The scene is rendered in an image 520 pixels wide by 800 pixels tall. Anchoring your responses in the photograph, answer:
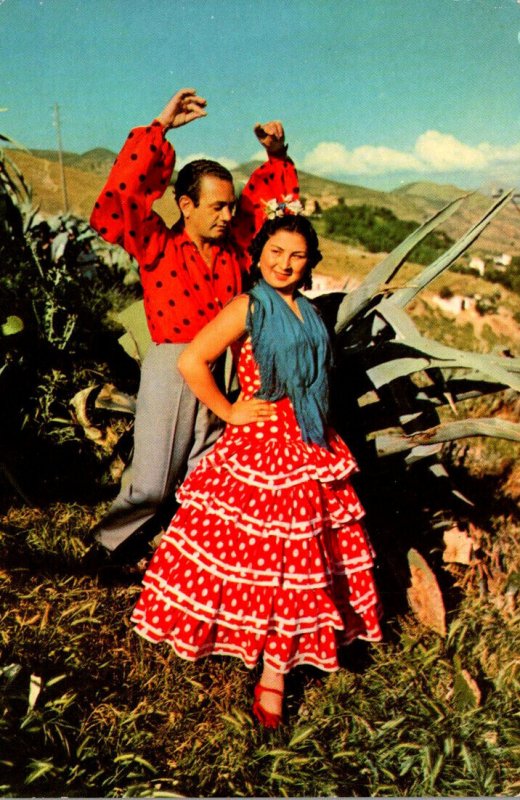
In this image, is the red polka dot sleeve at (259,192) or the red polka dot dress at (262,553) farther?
the red polka dot sleeve at (259,192)

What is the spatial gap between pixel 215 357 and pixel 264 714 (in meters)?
1.03

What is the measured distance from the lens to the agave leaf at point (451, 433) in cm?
211

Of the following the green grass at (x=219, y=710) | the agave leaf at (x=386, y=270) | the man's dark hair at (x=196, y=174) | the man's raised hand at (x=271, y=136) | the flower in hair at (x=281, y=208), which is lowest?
the green grass at (x=219, y=710)

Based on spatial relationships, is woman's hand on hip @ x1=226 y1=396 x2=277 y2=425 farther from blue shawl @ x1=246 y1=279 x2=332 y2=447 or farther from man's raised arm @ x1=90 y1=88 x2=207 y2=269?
man's raised arm @ x1=90 y1=88 x2=207 y2=269

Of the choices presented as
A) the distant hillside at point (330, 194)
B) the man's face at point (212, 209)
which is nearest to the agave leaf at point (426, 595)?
the man's face at point (212, 209)

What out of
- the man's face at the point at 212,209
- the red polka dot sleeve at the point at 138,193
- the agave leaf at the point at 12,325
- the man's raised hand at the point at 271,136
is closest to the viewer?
the red polka dot sleeve at the point at 138,193

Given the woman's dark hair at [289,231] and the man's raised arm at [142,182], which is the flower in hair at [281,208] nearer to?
the woman's dark hair at [289,231]

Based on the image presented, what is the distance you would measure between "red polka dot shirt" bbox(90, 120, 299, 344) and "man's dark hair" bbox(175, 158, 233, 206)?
0.18ft

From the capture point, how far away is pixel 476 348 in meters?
5.02

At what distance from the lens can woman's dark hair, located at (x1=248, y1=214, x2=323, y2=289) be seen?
1910 millimetres

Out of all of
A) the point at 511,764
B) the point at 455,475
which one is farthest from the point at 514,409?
the point at 511,764

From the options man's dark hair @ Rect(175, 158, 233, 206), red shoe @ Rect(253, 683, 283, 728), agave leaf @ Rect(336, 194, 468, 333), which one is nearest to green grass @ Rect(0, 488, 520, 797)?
red shoe @ Rect(253, 683, 283, 728)

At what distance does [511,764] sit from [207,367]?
1374 mm

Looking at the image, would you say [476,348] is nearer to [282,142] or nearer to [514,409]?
[514,409]
